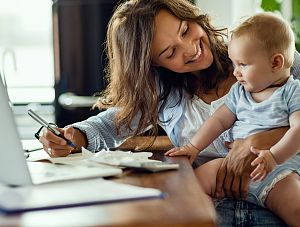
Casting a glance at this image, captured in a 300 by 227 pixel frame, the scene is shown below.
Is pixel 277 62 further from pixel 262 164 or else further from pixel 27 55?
pixel 27 55

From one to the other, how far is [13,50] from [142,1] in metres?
2.42

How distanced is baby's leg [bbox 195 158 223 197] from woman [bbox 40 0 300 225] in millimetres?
204

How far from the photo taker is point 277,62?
1.74 m

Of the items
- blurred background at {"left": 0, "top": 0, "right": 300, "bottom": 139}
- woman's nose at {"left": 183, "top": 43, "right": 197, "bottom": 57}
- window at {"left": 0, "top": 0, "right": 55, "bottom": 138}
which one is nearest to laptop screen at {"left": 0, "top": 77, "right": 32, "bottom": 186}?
woman's nose at {"left": 183, "top": 43, "right": 197, "bottom": 57}

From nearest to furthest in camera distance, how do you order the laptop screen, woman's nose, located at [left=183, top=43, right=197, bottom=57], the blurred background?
the laptop screen < woman's nose, located at [left=183, top=43, right=197, bottom=57] < the blurred background

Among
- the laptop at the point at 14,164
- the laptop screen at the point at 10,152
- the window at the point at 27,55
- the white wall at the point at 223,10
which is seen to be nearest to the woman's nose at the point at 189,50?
the laptop at the point at 14,164

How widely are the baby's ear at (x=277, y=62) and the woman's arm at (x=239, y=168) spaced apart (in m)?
0.17

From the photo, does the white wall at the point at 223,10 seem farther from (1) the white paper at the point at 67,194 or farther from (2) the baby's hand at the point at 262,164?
(1) the white paper at the point at 67,194

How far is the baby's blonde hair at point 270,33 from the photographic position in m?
1.71

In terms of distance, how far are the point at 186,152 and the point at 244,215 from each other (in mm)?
216

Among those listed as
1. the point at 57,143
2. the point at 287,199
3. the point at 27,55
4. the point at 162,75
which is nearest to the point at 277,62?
the point at 287,199

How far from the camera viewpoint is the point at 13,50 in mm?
4352

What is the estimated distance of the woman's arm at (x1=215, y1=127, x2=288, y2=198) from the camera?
65.1 inches

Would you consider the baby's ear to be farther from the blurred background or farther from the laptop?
the blurred background
